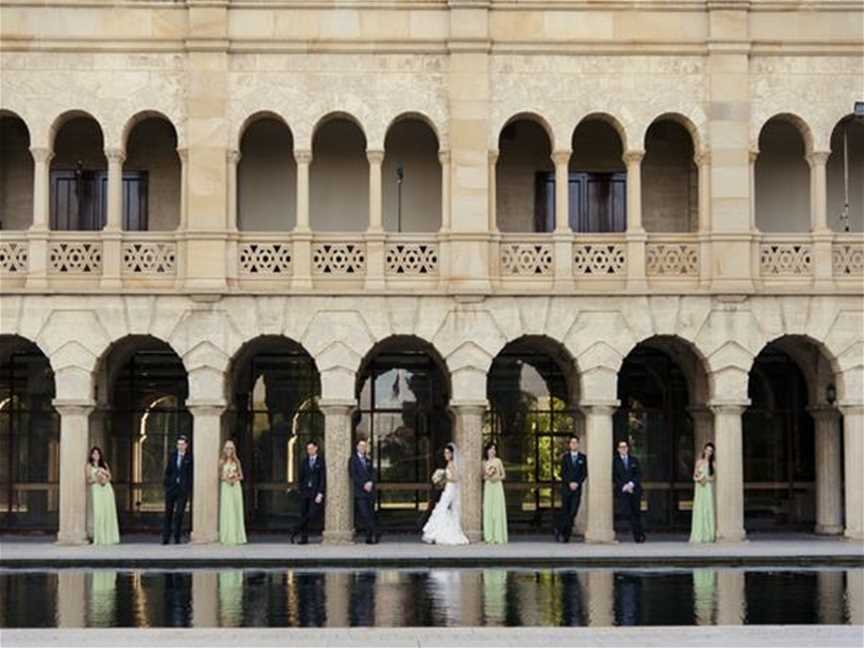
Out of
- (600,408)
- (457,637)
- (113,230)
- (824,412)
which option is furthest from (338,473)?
(457,637)

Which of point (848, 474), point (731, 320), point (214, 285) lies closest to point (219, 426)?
point (214, 285)

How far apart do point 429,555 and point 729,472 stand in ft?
19.0

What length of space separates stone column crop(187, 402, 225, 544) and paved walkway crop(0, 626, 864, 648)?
11.0 meters

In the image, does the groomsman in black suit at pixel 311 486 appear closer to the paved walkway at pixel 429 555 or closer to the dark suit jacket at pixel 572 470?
the paved walkway at pixel 429 555

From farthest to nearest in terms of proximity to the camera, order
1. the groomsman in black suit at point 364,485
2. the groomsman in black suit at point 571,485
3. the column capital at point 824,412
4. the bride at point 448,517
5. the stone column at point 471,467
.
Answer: the column capital at point 824,412 < the groomsman in black suit at point 571,485 < the stone column at point 471,467 < the groomsman in black suit at point 364,485 < the bride at point 448,517

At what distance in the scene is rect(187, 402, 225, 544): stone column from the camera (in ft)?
83.5

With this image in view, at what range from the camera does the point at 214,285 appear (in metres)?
25.6

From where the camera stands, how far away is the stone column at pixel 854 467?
25656 mm

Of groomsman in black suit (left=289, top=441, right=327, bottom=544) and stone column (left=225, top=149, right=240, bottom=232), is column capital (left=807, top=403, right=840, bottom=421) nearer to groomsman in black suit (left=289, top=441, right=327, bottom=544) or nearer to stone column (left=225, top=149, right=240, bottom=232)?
groomsman in black suit (left=289, top=441, right=327, bottom=544)

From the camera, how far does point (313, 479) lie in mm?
25875

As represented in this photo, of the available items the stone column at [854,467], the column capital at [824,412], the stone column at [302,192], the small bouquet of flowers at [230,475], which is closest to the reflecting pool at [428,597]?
the small bouquet of flowers at [230,475]

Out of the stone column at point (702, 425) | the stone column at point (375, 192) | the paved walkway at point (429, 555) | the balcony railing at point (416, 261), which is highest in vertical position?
the stone column at point (375, 192)

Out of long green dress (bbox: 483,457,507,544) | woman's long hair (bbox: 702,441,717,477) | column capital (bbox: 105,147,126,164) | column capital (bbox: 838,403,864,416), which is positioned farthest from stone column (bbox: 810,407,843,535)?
column capital (bbox: 105,147,126,164)

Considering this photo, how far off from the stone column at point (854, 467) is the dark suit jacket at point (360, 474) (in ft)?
25.4
